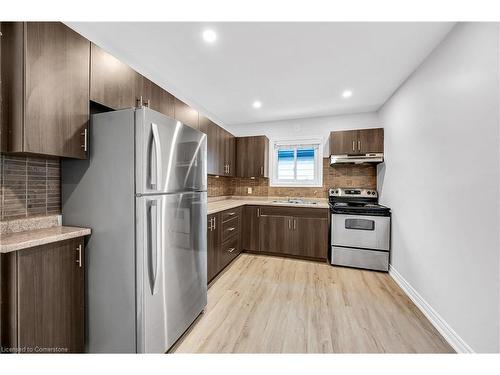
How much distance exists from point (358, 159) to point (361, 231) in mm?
1152

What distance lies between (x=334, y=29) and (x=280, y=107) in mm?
1808

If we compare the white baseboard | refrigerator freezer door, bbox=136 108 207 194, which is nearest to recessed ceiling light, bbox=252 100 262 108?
refrigerator freezer door, bbox=136 108 207 194

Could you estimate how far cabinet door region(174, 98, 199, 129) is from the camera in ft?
7.45

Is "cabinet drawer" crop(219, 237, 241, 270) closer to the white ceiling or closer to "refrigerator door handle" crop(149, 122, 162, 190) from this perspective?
"refrigerator door handle" crop(149, 122, 162, 190)

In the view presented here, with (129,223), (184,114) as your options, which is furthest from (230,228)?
(129,223)

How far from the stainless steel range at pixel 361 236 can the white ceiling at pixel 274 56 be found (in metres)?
1.71

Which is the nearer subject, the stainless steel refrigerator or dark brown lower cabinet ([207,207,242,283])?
the stainless steel refrigerator

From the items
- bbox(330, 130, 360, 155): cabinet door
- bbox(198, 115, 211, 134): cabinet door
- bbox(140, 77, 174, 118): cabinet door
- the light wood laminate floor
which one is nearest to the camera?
the light wood laminate floor

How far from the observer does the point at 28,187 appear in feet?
4.34

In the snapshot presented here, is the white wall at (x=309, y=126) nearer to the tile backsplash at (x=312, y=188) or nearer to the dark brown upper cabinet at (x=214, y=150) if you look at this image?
the tile backsplash at (x=312, y=188)

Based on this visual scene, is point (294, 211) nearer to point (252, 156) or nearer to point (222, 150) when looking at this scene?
point (252, 156)

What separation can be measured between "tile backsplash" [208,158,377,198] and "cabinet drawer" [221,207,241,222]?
0.68 m

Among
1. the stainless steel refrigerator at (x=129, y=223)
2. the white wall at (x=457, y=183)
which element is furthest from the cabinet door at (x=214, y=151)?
Result: the white wall at (x=457, y=183)
